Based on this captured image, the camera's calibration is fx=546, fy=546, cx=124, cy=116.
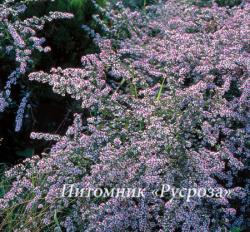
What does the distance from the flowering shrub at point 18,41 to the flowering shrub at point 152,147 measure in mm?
324

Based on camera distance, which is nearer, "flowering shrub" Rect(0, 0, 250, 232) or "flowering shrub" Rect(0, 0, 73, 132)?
"flowering shrub" Rect(0, 0, 250, 232)

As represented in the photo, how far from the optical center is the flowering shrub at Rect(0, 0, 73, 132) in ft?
12.0

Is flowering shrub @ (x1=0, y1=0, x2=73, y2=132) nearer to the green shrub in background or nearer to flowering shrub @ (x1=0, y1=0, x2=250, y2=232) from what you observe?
flowering shrub @ (x1=0, y1=0, x2=250, y2=232)

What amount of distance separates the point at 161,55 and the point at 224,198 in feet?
4.60

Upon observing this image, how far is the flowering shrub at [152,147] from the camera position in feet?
9.92

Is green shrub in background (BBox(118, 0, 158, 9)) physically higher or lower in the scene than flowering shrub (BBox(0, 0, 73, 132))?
lower

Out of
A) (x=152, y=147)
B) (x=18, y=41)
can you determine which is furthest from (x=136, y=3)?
(x=152, y=147)

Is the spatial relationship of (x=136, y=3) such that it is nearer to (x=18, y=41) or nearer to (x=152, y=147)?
(x=18, y=41)

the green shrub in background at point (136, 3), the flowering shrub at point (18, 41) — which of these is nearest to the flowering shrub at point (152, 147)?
the flowering shrub at point (18, 41)

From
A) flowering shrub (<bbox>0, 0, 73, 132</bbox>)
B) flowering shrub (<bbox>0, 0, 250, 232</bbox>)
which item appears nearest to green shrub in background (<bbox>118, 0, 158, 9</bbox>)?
flowering shrub (<bbox>0, 0, 250, 232</bbox>)

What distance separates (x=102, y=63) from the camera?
149 inches

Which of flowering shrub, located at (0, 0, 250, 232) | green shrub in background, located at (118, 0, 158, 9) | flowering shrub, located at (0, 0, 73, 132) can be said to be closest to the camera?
flowering shrub, located at (0, 0, 250, 232)

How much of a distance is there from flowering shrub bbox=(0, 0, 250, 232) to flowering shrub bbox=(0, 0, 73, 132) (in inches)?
12.8

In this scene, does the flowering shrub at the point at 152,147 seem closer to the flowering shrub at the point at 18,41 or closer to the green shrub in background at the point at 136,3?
the flowering shrub at the point at 18,41
